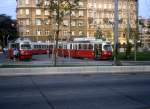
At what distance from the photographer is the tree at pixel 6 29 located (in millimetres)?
125550

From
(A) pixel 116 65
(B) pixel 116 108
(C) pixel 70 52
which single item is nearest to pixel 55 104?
(B) pixel 116 108

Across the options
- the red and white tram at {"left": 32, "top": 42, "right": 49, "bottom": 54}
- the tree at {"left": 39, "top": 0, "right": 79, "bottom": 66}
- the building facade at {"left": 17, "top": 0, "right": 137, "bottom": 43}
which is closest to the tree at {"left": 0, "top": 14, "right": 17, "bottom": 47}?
the building facade at {"left": 17, "top": 0, "right": 137, "bottom": 43}

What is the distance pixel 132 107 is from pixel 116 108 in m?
0.54

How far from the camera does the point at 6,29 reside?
127m

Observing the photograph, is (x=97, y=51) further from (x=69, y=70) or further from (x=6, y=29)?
(x=6, y=29)

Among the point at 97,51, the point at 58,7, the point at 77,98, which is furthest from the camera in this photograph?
the point at 97,51

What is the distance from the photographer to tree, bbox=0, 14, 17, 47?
125550mm

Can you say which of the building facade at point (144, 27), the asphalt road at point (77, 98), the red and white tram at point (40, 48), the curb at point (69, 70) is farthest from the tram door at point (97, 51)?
the asphalt road at point (77, 98)

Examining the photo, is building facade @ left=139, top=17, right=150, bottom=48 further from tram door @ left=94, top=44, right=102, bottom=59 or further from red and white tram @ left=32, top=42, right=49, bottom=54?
red and white tram @ left=32, top=42, right=49, bottom=54

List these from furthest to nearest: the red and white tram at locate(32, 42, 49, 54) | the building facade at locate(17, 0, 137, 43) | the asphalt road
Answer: the building facade at locate(17, 0, 137, 43), the red and white tram at locate(32, 42, 49, 54), the asphalt road

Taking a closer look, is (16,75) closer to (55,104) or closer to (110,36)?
(55,104)

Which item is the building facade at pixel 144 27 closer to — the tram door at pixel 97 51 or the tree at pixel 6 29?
the tram door at pixel 97 51

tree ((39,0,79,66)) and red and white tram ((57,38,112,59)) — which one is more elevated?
tree ((39,0,79,66))

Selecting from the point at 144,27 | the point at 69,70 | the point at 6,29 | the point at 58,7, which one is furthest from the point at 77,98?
the point at 6,29
